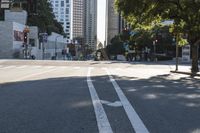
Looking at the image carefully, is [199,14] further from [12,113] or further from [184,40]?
[12,113]

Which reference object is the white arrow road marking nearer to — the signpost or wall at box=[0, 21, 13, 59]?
the signpost

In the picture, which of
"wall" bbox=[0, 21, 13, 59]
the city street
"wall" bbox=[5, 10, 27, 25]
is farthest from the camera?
"wall" bbox=[5, 10, 27, 25]

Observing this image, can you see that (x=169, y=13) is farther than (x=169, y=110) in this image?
Yes

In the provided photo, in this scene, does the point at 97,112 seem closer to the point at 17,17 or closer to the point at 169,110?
the point at 169,110

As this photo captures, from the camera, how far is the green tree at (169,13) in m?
37.6

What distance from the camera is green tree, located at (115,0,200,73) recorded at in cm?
3762

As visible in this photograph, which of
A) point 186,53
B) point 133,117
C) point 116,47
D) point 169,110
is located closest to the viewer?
point 133,117

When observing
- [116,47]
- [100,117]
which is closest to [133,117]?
[100,117]

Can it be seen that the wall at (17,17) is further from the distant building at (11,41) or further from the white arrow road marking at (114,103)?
the white arrow road marking at (114,103)

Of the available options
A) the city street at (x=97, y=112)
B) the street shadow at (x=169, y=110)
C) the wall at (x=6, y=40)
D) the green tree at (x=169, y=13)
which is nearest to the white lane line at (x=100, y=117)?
the city street at (x=97, y=112)

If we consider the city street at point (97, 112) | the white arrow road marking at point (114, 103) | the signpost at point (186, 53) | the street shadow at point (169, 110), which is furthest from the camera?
the signpost at point (186, 53)

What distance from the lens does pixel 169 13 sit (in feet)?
129

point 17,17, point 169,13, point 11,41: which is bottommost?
point 11,41

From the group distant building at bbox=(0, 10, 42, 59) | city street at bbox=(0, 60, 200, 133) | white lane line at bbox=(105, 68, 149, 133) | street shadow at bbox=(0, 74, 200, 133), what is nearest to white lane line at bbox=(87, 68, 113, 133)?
city street at bbox=(0, 60, 200, 133)
